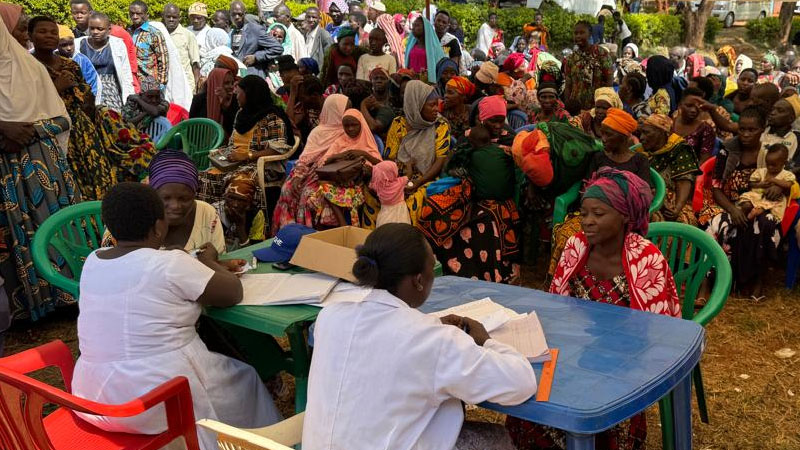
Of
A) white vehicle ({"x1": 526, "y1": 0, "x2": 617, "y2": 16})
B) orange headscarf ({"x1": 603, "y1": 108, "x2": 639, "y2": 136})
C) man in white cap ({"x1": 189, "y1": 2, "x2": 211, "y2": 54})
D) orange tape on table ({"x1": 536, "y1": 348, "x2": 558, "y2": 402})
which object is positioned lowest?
orange tape on table ({"x1": 536, "y1": 348, "x2": 558, "y2": 402})

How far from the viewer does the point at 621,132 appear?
4590mm

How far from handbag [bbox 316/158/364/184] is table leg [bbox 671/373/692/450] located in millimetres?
3250

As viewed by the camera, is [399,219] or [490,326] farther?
[399,219]

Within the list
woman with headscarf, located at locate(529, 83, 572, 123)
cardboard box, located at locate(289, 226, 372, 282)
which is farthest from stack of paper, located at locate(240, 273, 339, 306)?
woman with headscarf, located at locate(529, 83, 572, 123)

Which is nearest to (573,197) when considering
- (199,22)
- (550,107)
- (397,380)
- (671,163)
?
(671,163)

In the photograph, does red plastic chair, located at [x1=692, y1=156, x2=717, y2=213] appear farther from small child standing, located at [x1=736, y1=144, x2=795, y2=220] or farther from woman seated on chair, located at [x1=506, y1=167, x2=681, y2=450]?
woman seated on chair, located at [x1=506, y1=167, x2=681, y2=450]

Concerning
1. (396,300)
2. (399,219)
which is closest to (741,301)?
(399,219)

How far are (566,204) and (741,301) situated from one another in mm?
1487

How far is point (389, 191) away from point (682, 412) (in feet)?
10.1

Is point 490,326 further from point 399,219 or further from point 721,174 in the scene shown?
point 721,174

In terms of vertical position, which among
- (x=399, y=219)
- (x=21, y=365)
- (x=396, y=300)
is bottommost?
(x=399, y=219)

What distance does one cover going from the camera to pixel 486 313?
96.7 inches

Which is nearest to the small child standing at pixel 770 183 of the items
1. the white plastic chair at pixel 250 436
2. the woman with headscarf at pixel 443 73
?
the woman with headscarf at pixel 443 73

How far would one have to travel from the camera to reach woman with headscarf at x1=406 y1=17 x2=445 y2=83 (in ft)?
29.4
